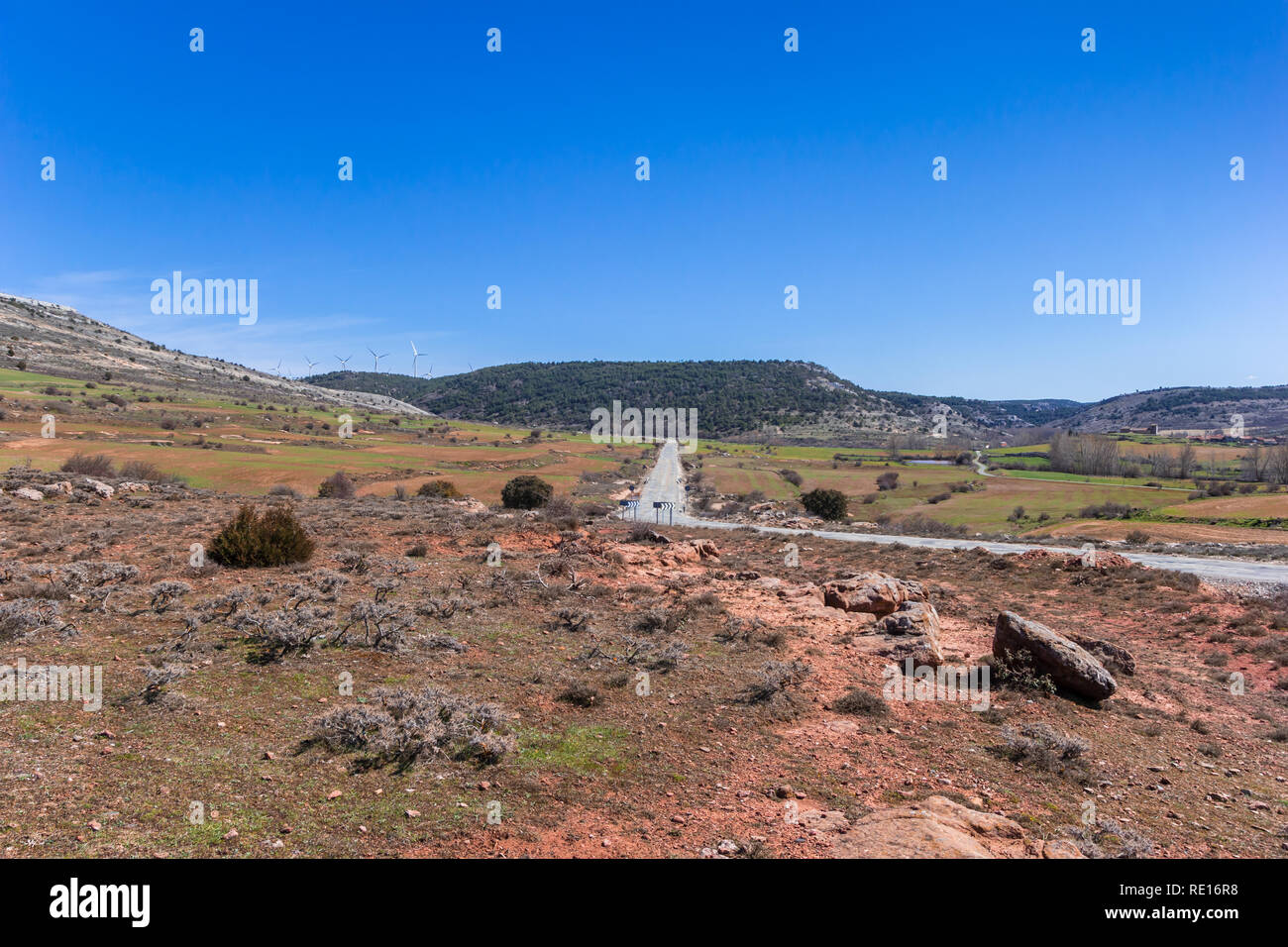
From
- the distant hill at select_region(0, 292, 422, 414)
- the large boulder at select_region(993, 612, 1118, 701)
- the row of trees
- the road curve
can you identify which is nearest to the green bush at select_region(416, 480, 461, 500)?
the road curve

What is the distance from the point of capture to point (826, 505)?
52.6 metres

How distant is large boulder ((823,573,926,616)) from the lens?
1570 cm

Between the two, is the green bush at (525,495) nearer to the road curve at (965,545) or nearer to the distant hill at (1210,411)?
the road curve at (965,545)

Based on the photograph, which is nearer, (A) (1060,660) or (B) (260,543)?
(A) (1060,660)

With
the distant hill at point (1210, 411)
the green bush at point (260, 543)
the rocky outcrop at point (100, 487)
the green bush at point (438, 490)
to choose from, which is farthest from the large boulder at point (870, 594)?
the distant hill at point (1210, 411)

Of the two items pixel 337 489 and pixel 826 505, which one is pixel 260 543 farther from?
pixel 826 505

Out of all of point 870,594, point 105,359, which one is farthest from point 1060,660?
point 105,359

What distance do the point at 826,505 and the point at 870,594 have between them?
1497 inches

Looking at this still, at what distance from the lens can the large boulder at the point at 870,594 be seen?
618 inches

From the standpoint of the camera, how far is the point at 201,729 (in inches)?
277

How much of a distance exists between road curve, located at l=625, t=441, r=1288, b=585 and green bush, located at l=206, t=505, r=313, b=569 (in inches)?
998
